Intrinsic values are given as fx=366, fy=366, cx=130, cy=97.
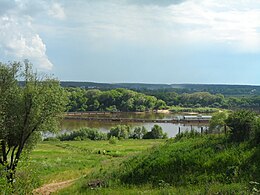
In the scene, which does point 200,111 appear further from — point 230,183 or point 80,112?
point 230,183

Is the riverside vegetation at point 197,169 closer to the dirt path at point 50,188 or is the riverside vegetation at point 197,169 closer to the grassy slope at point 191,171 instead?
the grassy slope at point 191,171

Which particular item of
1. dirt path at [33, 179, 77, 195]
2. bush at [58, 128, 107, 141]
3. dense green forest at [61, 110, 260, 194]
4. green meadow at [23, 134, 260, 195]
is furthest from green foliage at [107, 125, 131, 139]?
dense green forest at [61, 110, 260, 194]

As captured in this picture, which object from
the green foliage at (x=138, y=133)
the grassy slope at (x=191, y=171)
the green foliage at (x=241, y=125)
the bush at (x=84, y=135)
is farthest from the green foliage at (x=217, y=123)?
the bush at (x=84, y=135)

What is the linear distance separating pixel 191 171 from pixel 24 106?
A: 35.7 ft

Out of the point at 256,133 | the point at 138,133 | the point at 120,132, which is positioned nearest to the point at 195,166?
the point at 256,133

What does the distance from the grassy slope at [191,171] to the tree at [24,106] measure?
505 centimetres

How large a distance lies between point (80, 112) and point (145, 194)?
17197cm

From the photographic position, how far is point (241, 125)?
18094 millimetres

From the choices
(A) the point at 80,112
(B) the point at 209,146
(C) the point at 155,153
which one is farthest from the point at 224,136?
(A) the point at 80,112

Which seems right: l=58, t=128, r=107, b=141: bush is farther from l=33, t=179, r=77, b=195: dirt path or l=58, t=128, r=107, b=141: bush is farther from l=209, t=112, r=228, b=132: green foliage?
l=33, t=179, r=77, b=195: dirt path

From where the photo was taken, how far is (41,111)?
22312 mm

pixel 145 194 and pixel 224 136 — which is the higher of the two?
pixel 224 136

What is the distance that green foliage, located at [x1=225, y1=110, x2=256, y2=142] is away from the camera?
17953mm

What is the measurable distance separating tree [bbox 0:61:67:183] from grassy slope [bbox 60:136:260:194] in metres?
5.05
